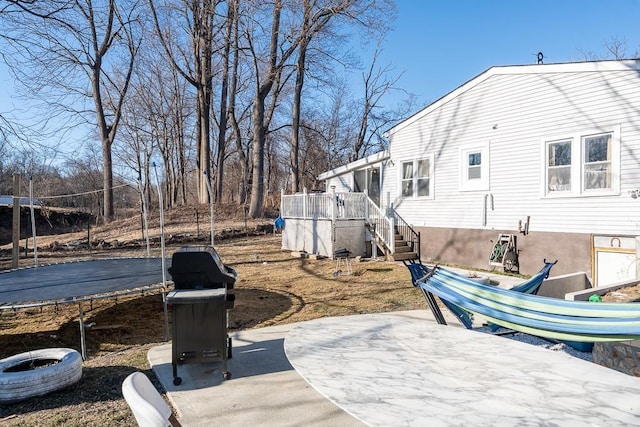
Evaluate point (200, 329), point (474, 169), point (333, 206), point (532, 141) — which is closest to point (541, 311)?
point (200, 329)

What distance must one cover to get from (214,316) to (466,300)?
2.37 meters

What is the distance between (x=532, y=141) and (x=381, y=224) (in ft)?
15.4

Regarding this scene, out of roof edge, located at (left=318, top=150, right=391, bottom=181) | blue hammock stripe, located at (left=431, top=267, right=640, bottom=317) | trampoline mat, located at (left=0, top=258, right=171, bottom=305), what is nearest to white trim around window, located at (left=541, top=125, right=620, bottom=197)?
roof edge, located at (left=318, top=150, right=391, bottom=181)

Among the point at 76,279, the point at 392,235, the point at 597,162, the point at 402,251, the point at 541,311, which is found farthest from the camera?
the point at 402,251

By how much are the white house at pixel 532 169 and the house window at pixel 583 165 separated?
0.02m

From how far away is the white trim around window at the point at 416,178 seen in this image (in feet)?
40.4

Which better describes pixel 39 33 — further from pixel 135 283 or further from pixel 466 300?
pixel 466 300

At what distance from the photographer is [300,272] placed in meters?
10.9

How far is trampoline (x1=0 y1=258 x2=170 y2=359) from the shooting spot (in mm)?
5363

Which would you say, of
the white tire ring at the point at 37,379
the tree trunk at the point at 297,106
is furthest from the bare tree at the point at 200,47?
the white tire ring at the point at 37,379

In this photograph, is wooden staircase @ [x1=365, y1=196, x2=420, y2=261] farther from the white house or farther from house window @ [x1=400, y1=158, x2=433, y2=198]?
house window @ [x1=400, y1=158, x2=433, y2=198]

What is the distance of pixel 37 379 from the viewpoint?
11.4 feet

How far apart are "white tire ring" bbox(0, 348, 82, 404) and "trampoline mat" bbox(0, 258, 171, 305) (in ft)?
6.10

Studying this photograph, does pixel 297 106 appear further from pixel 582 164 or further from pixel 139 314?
pixel 139 314
